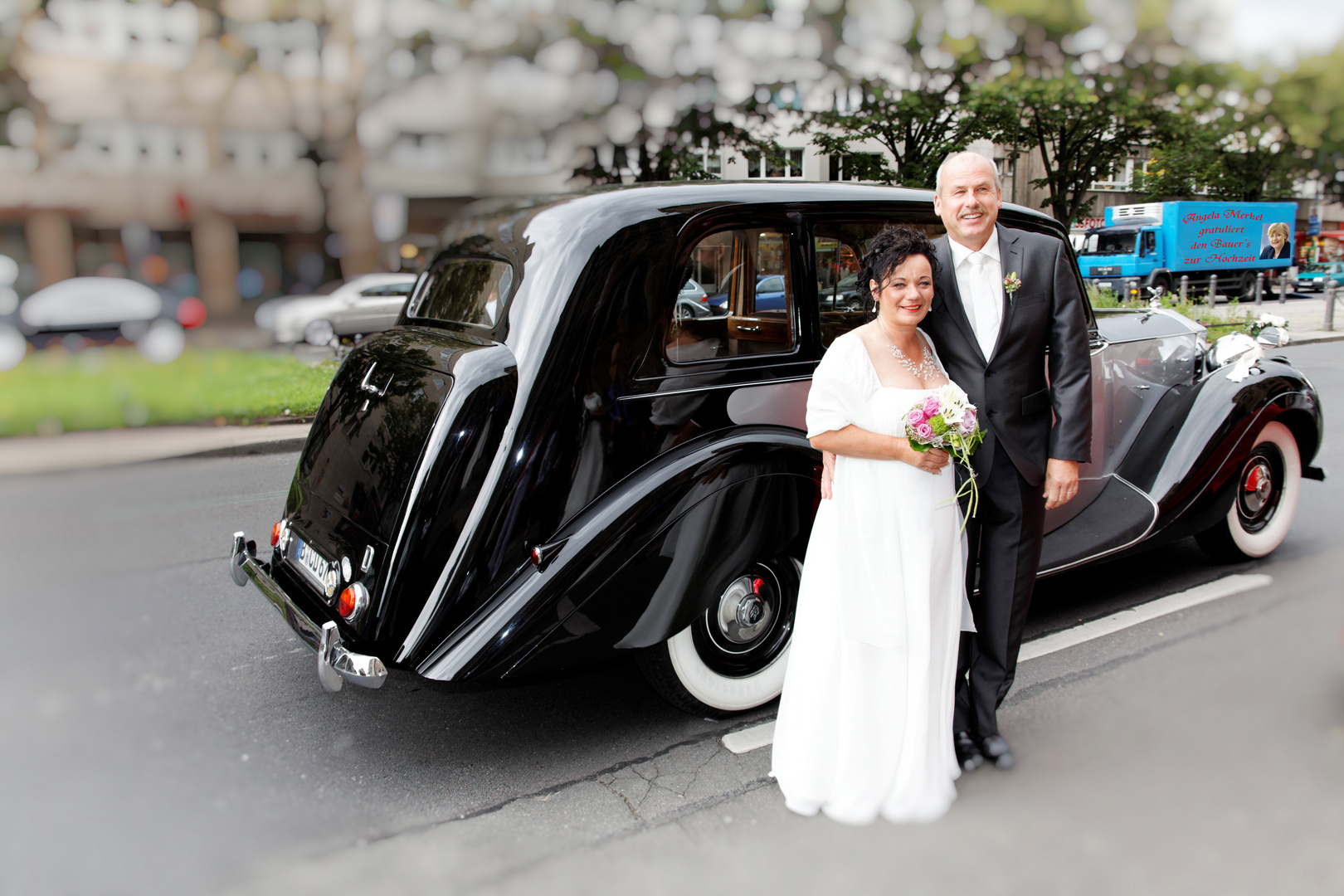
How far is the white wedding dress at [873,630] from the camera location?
96.3 inches

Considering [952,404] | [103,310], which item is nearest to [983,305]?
[952,404]

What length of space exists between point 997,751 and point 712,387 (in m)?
1.49

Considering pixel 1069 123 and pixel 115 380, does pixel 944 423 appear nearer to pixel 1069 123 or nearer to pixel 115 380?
pixel 115 380

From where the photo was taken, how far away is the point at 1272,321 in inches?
169

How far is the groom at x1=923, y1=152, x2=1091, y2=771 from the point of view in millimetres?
2584

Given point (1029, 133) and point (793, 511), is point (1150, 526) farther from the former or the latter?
point (1029, 133)

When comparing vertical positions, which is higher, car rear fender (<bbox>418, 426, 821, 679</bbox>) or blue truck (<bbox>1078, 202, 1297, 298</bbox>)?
blue truck (<bbox>1078, 202, 1297, 298</bbox>)

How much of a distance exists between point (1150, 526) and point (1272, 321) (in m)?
1.49

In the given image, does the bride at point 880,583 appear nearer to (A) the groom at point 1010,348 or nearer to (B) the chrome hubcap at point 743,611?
(A) the groom at point 1010,348

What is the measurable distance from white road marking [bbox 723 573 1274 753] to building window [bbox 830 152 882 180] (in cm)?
1479

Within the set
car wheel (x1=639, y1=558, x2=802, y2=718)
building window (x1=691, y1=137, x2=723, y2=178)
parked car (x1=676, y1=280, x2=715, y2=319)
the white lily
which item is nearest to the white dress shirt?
the white lily

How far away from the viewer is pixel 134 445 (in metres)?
7.12

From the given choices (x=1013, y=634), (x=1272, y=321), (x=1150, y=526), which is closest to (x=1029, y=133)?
(x=1272, y=321)

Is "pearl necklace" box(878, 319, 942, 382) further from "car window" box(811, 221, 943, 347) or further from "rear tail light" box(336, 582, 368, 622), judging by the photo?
"rear tail light" box(336, 582, 368, 622)
